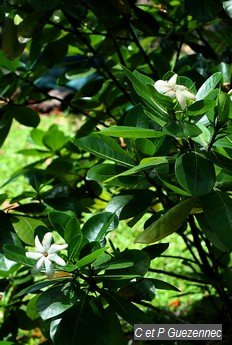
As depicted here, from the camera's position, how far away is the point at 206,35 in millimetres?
2439

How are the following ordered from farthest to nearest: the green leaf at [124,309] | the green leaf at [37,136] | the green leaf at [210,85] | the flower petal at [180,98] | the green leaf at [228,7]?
the green leaf at [37,136] < the green leaf at [228,7] < the green leaf at [124,309] < the green leaf at [210,85] < the flower petal at [180,98]

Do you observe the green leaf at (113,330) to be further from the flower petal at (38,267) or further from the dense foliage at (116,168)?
the flower petal at (38,267)

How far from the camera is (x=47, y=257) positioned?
1285 mm

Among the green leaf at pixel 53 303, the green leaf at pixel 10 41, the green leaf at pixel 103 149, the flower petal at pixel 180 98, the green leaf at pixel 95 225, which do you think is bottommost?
the green leaf at pixel 53 303

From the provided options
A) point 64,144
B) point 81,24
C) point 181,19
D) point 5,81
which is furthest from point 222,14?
point 64,144

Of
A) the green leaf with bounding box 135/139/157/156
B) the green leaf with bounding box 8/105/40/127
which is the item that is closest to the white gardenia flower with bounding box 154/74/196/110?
the green leaf with bounding box 135/139/157/156

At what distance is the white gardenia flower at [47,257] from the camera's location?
1.27 m

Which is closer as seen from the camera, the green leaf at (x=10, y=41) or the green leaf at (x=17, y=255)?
the green leaf at (x=17, y=255)

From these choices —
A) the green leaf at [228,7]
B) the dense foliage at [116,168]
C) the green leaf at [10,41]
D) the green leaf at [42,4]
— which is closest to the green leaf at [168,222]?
the dense foliage at [116,168]

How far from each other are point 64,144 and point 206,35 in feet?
2.55

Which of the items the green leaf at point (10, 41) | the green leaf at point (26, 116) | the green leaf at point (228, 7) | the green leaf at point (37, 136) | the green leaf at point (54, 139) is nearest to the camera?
the green leaf at point (228, 7)

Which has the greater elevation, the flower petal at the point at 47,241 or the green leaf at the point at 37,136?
the flower petal at the point at 47,241

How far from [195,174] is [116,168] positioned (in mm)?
321

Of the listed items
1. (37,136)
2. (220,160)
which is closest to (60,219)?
A: (220,160)
